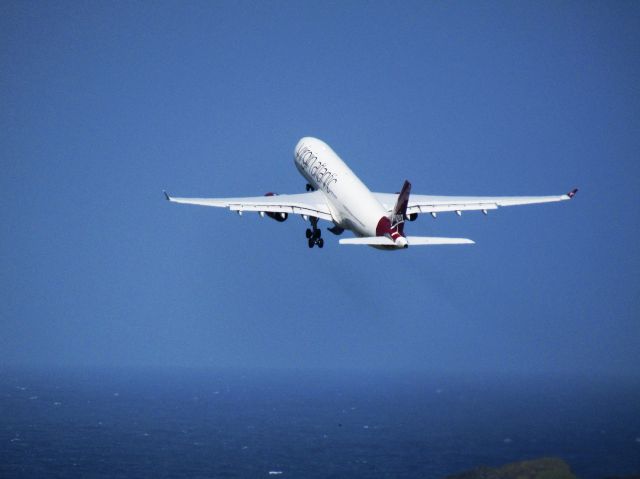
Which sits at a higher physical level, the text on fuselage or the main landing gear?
the text on fuselage

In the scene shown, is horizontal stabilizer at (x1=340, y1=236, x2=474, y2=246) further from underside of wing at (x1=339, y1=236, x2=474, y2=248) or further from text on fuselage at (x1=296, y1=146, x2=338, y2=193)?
text on fuselage at (x1=296, y1=146, x2=338, y2=193)

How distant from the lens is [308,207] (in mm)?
70688

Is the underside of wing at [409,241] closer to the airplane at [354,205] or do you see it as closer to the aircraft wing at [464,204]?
the airplane at [354,205]

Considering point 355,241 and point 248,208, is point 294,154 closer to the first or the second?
point 248,208

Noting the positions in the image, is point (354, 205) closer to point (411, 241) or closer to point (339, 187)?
point (339, 187)

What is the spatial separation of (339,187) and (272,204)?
5.73m

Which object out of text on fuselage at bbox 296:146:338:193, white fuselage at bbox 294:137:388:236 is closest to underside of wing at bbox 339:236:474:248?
white fuselage at bbox 294:137:388:236

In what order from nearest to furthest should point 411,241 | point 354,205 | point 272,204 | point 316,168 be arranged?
1. point 411,241
2. point 354,205
3. point 272,204
4. point 316,168

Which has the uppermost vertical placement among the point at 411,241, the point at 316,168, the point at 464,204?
the point at 316,168

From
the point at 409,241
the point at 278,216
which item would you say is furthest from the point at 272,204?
the point at 409,241

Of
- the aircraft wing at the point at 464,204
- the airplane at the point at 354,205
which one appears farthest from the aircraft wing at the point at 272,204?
the aircraft wing at the point at 464,204

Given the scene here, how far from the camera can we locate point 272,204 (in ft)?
230

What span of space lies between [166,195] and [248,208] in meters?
6.57

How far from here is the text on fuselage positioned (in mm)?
74062
